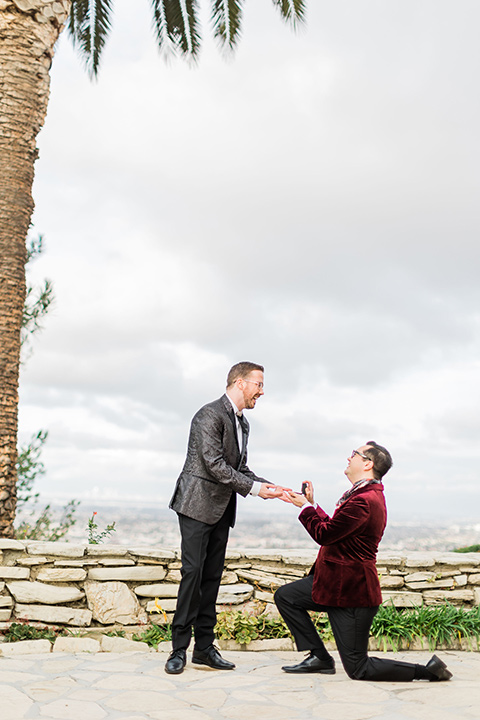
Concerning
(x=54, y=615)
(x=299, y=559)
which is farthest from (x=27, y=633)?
(x=299, y=559)

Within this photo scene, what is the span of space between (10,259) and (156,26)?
5152 millimetres

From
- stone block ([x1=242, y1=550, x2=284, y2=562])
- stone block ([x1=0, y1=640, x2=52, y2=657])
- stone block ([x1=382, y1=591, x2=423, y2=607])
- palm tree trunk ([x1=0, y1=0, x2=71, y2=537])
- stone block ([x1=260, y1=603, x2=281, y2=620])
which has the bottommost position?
stone block ([x1=0, y1=640, x2=52, y2=657])

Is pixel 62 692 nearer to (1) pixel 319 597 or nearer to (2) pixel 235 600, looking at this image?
(1) pixel 319 597

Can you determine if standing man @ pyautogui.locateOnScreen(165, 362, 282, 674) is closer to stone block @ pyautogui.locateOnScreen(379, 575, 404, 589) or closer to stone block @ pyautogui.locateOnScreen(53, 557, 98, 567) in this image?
stone block @ pyautogui.locateOnScreen(53, 557, 98, 567)

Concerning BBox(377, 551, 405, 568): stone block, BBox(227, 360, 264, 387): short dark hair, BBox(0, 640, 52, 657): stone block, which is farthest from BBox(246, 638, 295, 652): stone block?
BBox(227, 360, 264, 387): short dark hair

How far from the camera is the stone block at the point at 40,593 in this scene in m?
5.69

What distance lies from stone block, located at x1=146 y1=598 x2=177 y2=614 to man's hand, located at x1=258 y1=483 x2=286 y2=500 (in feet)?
6.29

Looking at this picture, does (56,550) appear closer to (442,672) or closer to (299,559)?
(299,559)

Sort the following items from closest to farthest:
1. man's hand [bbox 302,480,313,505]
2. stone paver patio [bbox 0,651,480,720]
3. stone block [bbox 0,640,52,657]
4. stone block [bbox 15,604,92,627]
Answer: stone paver patio [bbox 0,651,480,720]
man's hand [bbox 302,480,313,505]
stone block [bbox 0,640,52,657]
stone block [bbox 15,604,92,627]

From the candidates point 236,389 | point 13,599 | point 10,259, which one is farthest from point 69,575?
point 10,259

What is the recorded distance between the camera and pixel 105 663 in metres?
4.79

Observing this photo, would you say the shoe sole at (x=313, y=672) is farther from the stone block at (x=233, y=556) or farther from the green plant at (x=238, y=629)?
the stone block at (x=233, y=556)

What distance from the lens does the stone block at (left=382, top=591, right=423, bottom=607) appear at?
5988 millimetres

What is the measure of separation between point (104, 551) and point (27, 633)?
2.96 ft
